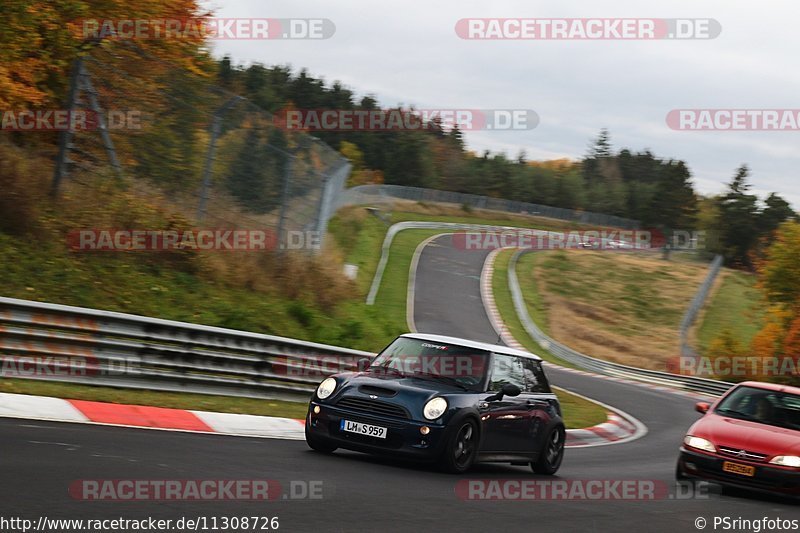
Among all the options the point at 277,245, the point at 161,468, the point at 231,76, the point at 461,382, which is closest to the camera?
the point at 161,468

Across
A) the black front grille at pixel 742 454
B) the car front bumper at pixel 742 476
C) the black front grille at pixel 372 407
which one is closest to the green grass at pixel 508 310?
the car front bumper at pixel 742 476

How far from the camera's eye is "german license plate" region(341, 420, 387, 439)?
10328 mm

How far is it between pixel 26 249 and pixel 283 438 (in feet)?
19.2

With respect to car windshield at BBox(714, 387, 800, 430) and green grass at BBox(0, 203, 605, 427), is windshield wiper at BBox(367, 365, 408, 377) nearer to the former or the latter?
green grass at BBox(0, 203, 605, 427)

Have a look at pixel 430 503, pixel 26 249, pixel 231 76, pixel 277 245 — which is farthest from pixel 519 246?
pixel 430 503

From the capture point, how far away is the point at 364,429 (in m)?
10.4

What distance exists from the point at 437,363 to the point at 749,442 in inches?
138

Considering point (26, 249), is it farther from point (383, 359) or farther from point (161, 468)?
point (161, 468)

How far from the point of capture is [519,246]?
74188mm

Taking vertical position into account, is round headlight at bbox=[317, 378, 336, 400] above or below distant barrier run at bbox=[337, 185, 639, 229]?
below

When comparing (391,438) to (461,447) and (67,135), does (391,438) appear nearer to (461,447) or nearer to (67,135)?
(461,447)

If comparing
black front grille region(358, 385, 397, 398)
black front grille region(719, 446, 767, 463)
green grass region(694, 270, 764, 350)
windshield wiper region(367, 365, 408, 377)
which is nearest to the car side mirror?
windshield wiper region(367, 365, 408, 377)

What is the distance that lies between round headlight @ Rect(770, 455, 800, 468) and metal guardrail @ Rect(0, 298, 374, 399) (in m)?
6.99

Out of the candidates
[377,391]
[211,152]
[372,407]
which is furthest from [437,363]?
[211,152]
